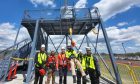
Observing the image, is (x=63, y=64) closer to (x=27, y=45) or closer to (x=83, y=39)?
(x=27, y=45)

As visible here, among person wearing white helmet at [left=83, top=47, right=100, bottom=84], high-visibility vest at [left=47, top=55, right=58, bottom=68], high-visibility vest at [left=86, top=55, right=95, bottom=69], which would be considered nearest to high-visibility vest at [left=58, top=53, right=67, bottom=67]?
high-visibility vest at [left=47, top=55, right=58, bottom=68]

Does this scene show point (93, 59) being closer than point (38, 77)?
Yes

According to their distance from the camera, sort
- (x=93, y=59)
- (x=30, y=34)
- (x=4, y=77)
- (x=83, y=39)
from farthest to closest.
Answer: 1. (x=83, y=39)
2. (x=30, y=34)
3. (x=4, y=77)
4. (x=93, y=59)

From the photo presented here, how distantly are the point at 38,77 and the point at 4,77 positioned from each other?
3.83 metres

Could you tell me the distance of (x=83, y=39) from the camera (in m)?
21.0

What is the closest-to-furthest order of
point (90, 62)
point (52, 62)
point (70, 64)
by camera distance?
1. point (90, 62)
2. point (70, 64)
3. point (52, 62)

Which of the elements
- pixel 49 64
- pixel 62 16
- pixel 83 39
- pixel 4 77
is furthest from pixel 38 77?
pixel 83 39

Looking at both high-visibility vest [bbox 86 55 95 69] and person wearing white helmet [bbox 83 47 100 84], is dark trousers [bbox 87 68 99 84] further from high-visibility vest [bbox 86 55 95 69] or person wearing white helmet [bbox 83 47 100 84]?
high-visibility vest [bbox 86 55 95 69]

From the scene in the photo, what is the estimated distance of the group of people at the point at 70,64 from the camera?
8373mm

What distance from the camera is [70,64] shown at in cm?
920

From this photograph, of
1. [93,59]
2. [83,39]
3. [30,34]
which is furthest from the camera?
[83,39]

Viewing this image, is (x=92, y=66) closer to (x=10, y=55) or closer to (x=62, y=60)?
(x=62, y=60)

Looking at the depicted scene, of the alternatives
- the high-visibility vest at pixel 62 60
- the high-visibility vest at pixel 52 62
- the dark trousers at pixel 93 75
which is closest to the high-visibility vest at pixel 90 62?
the dark trousers at pixel 93 75

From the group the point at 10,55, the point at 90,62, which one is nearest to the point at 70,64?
the point at 90,62
